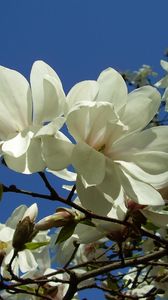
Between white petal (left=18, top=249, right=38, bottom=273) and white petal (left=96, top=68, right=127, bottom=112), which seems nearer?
white petal (left=96, top=68, right=127, bottom=112)

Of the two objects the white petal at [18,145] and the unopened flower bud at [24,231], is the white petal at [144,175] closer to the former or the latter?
the white petal at [18,145]

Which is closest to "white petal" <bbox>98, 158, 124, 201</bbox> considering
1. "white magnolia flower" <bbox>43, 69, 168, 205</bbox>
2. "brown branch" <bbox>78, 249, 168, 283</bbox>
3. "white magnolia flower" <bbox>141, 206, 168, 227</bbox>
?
"white magnolia flower" <bbox>43, 69, 168, 205</bbox>

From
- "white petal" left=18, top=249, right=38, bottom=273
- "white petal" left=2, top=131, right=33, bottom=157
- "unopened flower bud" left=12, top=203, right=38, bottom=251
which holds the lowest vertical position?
"white petal" left=18, top=249, right=38, bottom=273

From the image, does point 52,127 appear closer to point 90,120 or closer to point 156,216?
point 90,120

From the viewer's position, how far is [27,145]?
3.15ft

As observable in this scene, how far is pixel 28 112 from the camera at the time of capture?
1.04 meters

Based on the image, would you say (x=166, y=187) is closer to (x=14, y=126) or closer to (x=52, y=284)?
(x=14, y=126)

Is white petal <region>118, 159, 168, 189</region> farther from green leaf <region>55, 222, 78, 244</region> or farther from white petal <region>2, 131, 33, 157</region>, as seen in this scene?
green leaf <region>55, 222, 78, 244</region>

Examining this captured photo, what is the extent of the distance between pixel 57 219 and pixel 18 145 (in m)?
0.29

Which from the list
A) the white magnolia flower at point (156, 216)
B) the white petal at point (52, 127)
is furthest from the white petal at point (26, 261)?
the white petal at point (52, 127)

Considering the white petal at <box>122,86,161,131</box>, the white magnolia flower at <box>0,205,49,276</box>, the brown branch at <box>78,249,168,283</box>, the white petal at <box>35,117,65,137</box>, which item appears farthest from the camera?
the white magnolia flower at <box>0,205,49,276</box>

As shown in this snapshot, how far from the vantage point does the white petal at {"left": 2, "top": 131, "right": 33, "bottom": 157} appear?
37.3 inches

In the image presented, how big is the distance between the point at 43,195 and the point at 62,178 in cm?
5

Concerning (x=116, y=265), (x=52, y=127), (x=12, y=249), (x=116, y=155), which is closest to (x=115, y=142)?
(x=116, y=155)
